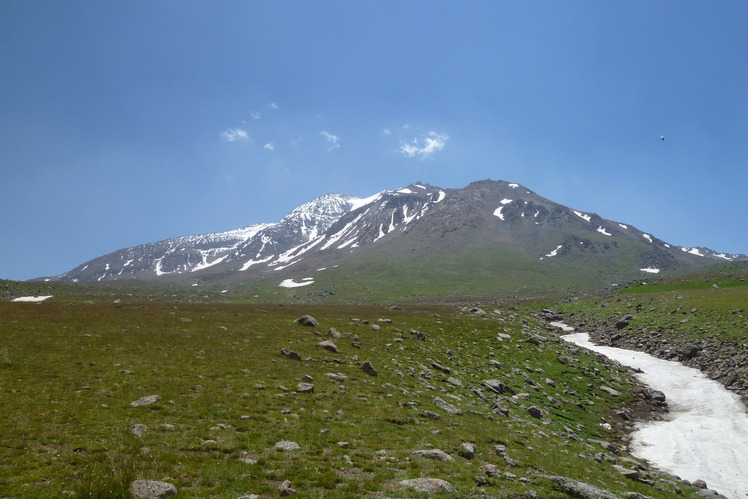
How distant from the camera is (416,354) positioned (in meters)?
37.2

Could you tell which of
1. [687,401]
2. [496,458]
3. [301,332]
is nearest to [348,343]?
[301,332]

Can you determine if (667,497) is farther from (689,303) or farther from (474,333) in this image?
(689,303)

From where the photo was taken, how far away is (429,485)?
12961mm

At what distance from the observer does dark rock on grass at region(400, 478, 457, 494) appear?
12.7 meters

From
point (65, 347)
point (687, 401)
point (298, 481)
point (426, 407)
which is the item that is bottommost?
point (687, 401)

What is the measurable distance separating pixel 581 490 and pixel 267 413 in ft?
48.4

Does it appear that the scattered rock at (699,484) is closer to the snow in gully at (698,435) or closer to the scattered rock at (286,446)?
the snow in gully at (698,435)

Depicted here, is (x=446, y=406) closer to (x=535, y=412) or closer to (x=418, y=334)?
(x=535, y=412)

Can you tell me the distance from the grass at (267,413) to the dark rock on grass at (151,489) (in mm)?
497

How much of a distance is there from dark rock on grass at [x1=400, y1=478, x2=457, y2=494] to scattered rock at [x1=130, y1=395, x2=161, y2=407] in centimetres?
1408

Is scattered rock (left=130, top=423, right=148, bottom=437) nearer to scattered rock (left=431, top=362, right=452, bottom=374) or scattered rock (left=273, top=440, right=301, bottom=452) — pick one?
scattered rock (left=273, top=440, right=301, bottom=452)

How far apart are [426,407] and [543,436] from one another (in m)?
7.25

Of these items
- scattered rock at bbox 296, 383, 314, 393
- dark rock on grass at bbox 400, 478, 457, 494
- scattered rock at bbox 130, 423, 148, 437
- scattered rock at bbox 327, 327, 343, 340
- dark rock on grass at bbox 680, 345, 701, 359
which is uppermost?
scattered rock at bbox 130, 423, 148, 437

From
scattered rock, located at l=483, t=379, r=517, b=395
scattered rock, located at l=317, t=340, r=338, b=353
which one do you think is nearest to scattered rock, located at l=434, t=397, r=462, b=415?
scattered rock, located at l=483, t=379, r=517, b=395
